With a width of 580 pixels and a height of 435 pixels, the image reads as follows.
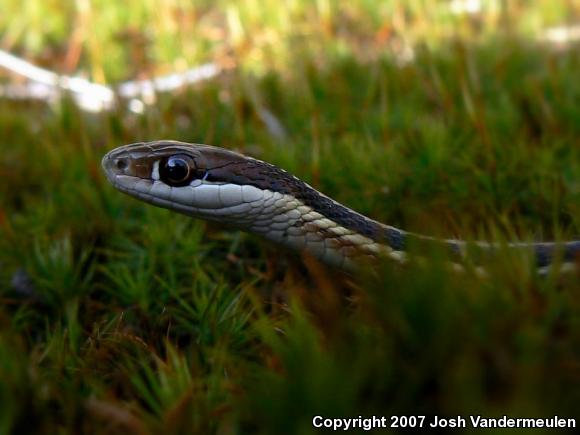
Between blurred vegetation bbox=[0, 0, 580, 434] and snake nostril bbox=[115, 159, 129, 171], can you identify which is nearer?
blurred vegetation bbox=[0, 0, 580, 434]

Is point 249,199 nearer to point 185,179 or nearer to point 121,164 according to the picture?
point 185,179

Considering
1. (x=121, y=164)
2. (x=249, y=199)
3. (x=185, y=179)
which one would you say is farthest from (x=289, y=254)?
(x=121, y=164)

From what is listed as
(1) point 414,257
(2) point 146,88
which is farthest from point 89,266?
(2) point 146,88

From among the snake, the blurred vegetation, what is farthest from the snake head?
the blurred vegetation

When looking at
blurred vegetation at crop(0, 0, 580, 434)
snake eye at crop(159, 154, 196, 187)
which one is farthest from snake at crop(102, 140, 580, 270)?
blurred vegetation at crop(0, 0, 580, 434)

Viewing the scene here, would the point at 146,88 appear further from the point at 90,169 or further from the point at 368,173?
the point at 368,173

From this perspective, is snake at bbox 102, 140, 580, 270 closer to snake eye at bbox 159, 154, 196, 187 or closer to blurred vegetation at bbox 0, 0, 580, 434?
snake eye at bbox 159, 154, 196, 187

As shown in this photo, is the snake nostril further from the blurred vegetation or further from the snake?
the blurred vegetation

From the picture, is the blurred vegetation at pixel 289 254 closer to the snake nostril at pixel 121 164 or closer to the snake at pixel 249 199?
the snake at pixel 249 199
